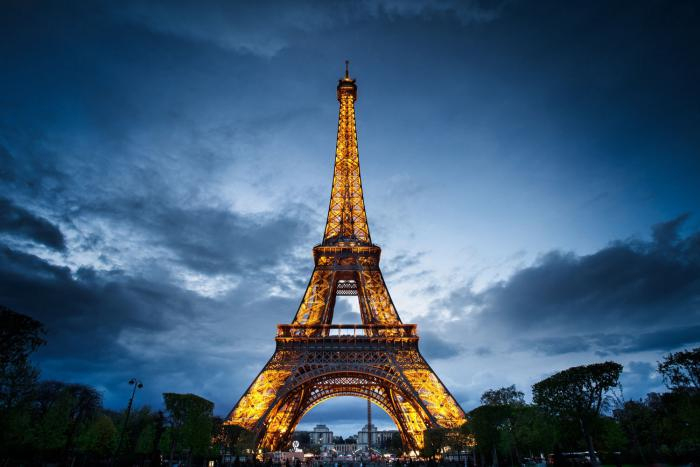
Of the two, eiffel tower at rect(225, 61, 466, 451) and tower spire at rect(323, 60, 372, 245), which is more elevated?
tower spire at rect(323, 60, 372, 245)

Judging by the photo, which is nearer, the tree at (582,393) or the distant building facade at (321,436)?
the tree at (582,393)

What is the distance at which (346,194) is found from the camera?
2094 inches

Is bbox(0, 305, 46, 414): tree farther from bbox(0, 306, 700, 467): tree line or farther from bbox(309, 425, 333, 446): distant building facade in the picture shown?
bbox(309, 425, 333, 446): distant building facade

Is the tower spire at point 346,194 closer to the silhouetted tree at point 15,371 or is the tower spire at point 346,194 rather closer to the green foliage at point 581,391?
the green foliage at point 581,391

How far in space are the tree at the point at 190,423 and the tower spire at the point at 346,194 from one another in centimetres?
2161

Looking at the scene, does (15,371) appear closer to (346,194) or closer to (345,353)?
(345,353)

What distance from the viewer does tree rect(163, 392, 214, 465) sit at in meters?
33.2

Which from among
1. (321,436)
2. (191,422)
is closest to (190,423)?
(191,422)

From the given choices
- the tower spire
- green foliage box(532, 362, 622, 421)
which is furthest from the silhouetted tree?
green foliage box(532, 362, 622, 421)

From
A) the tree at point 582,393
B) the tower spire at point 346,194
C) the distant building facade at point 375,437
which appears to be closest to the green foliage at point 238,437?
the tower spire at point 346,194

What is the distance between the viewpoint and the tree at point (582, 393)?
Answer: 35656 millimetres

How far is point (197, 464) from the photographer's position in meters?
40.4

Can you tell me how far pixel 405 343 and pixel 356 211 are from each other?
59.0 ft

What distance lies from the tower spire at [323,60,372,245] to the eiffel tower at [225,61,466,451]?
125 mm
